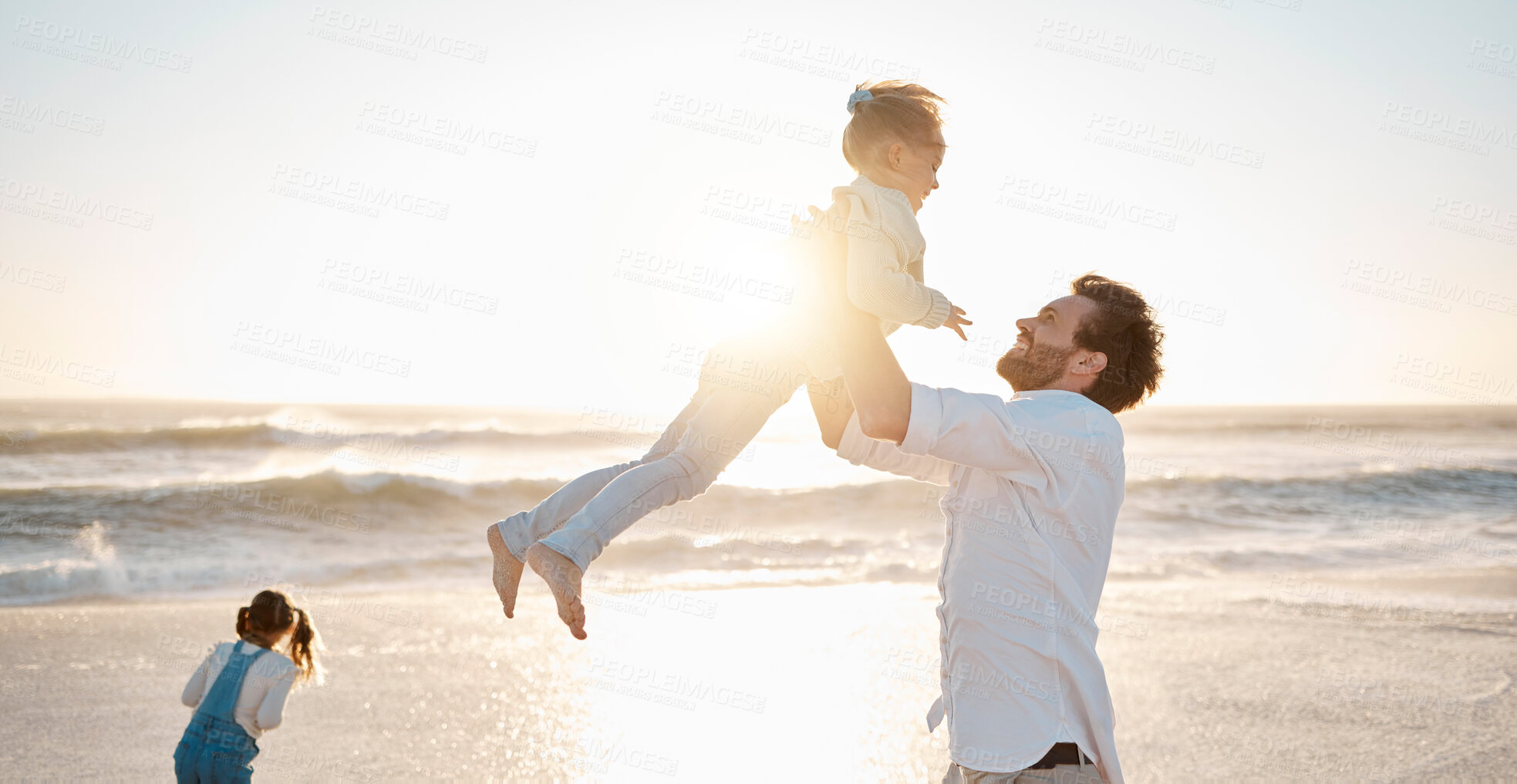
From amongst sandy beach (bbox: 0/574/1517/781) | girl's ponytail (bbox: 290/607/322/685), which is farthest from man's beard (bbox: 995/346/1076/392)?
girl's ponytail (bbox: 290/607/322/685)

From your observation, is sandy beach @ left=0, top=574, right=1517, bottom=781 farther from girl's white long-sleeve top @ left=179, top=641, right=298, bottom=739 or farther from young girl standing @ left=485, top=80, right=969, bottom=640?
young girl standing @ left=485, top=80, right=969, bottom=640

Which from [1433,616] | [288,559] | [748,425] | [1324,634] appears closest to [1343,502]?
[1433,616]

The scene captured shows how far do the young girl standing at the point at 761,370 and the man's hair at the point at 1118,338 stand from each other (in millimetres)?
323

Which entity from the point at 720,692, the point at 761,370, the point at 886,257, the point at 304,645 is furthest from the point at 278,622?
the point at 886,257

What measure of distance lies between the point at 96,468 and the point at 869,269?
18927 mm

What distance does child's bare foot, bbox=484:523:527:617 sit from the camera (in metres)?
2.89

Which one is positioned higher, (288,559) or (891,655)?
(891,655)

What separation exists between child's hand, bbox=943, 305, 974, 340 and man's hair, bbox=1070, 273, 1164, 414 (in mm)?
279

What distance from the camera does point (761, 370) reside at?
281cm

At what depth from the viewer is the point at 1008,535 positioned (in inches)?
87.9

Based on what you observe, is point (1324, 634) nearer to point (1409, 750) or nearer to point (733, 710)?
point (1409, 750)

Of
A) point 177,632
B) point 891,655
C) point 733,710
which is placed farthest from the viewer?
point 177,632

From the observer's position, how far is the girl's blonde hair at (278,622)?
447cm

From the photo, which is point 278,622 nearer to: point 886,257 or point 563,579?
point 563,579
